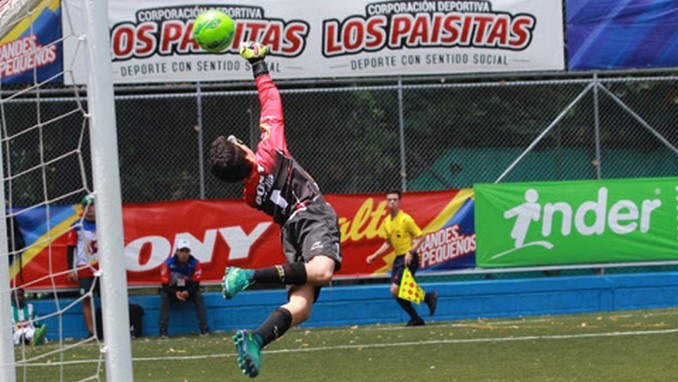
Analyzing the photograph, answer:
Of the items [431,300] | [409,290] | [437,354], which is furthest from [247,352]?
[431,300]

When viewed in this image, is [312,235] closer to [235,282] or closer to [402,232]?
[235,282]

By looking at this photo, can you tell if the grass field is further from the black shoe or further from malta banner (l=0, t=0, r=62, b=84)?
malta banner (l=0, t=0, r=62, b=84)

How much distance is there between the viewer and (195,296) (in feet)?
57.8

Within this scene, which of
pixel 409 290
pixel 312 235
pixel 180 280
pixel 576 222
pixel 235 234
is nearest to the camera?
pixel 312 235

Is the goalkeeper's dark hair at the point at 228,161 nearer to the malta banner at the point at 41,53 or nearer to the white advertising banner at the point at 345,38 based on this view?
the malta banner at the point at 41,53

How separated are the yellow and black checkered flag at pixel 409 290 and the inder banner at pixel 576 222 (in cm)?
194

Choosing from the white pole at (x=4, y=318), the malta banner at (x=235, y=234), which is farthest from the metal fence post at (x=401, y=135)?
the white pole at (x=4, y=318)

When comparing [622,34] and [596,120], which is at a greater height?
[622,34]

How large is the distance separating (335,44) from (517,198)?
3417mm

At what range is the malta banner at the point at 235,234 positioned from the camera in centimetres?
1758

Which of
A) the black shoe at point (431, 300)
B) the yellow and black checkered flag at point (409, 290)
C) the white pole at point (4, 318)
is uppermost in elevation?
the white pole at point (4, 318)

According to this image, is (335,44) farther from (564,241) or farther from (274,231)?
(564,241)

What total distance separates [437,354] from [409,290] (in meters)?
3.75

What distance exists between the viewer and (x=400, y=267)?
17188 millimetres
